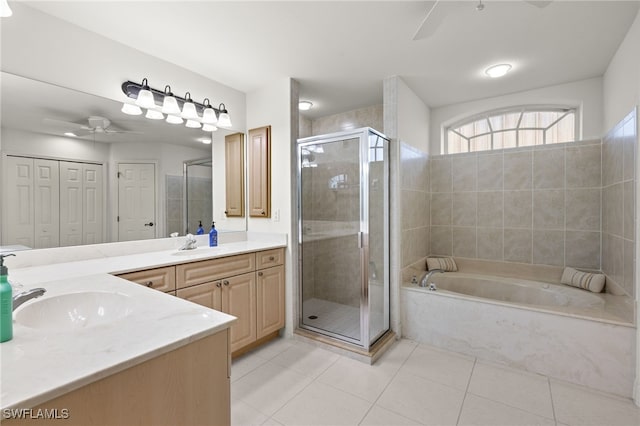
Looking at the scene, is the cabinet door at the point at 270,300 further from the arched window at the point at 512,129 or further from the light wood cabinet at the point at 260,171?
the arched window at the point at 512,129

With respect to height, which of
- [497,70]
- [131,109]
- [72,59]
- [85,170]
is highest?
[497,70]

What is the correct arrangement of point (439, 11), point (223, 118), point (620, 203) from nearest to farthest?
point (439, 11) → point (620, 203) → point (223, 118)

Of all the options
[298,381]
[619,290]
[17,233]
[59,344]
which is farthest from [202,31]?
[619,290]

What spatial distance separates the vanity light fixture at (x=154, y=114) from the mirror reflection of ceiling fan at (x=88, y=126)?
236 millimetres

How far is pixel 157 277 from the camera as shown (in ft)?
5.91

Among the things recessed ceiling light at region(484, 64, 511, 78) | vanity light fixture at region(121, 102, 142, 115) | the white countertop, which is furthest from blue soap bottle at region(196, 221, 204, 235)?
recessed ceiling light at region(484, 64, 511, 78)

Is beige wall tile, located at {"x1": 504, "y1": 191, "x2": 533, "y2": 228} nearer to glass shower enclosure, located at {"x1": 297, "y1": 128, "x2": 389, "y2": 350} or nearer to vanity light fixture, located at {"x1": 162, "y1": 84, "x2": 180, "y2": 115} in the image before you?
glass shower enclosure, located at {"x1": 297, "y1": 128, "x2": 389, "y2": 350}

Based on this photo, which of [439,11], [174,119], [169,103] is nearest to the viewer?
[439,11]

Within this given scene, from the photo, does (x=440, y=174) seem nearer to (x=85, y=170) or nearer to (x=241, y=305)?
(x=241, y=305)

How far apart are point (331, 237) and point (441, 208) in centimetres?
152

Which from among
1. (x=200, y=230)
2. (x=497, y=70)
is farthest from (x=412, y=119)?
(x=200, y=230)

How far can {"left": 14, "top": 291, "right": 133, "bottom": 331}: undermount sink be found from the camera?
111cm

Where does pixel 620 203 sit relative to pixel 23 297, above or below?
above

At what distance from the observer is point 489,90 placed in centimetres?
300
